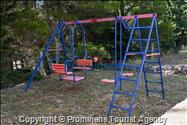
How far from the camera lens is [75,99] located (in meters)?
6.31

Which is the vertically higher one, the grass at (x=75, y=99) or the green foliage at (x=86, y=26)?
the green foliage at (x=86, y=26)

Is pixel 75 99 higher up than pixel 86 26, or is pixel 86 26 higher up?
pixel 86 26

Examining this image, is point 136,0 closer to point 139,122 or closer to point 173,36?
point 173,36

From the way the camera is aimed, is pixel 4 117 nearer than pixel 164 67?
Yes

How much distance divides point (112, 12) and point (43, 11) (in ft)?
11.9

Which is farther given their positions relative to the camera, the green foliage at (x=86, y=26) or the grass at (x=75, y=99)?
the green foliage at (x=86, y=26)

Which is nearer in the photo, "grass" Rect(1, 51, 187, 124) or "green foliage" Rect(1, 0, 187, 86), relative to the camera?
"grass" Rect(1, 51, 187, 124)

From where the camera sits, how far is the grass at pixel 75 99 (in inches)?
212

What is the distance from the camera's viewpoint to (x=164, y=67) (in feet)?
31.9

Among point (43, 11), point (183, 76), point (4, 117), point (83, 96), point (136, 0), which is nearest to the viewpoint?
point (4, 117)

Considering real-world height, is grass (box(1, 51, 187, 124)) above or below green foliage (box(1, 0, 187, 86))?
below

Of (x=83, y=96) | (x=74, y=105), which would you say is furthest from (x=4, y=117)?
(x=83, y=96)

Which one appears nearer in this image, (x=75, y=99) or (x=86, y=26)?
(x=75, y=99)

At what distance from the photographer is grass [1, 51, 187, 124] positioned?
5.38 meters
